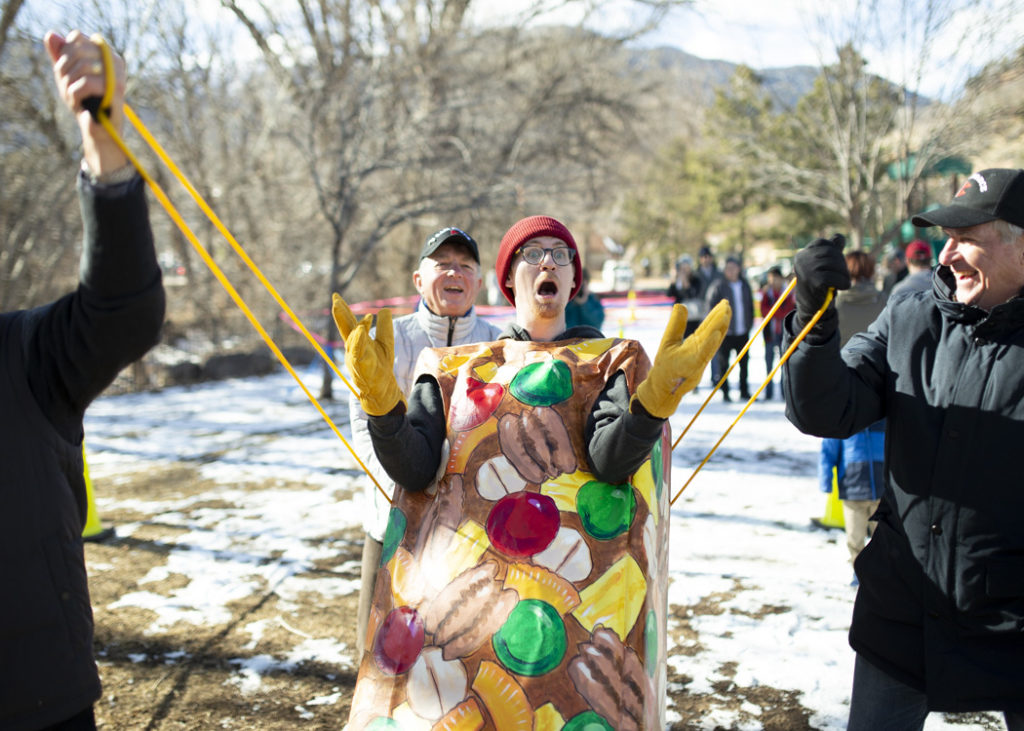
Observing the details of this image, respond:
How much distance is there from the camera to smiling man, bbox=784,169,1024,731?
1.81 meters

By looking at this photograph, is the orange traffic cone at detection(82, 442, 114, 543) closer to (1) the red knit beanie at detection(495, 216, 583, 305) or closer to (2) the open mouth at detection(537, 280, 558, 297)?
(1) the red knit beanie at detection(495, 216, 583, 305)

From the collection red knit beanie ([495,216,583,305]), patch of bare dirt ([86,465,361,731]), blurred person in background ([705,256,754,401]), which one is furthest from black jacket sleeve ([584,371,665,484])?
blurred person in background ([705,256,754,401])

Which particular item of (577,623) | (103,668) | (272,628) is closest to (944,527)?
(577,623)

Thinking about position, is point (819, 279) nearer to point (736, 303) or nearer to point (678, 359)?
point (678, 359)

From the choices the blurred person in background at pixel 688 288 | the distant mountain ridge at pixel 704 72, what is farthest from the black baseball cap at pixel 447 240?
the distant mountain ridge at pixel 704 72

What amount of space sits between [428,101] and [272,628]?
444 inches

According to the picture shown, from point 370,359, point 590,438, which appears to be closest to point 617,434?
point 590,438

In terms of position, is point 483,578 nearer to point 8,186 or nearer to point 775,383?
point 775,383

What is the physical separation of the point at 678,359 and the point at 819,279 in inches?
15.8

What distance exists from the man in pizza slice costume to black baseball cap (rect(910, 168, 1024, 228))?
62 cm

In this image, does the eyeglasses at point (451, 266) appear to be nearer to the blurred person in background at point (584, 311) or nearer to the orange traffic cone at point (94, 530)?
the orange traffic cone at point (94, 530)

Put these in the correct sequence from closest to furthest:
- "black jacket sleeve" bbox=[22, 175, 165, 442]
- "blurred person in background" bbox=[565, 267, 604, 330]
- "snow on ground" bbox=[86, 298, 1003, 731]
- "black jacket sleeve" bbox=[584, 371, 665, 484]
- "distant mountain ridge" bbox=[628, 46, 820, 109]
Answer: "black jacket sleeve" bbox=[22, 175, 165, 442], "black jacket sleeve" bbox=[584, 371, 665, 484], "snow on ground" bbox=[86, 298, 1003, 731], "blurred person in background" bbox=[565, 267, 604, 330], "distant mountain ridge" bbox=[628, 46, 820, 109]

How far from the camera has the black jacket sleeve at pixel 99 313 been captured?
1.37 m

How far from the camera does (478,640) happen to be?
188 centimetres
